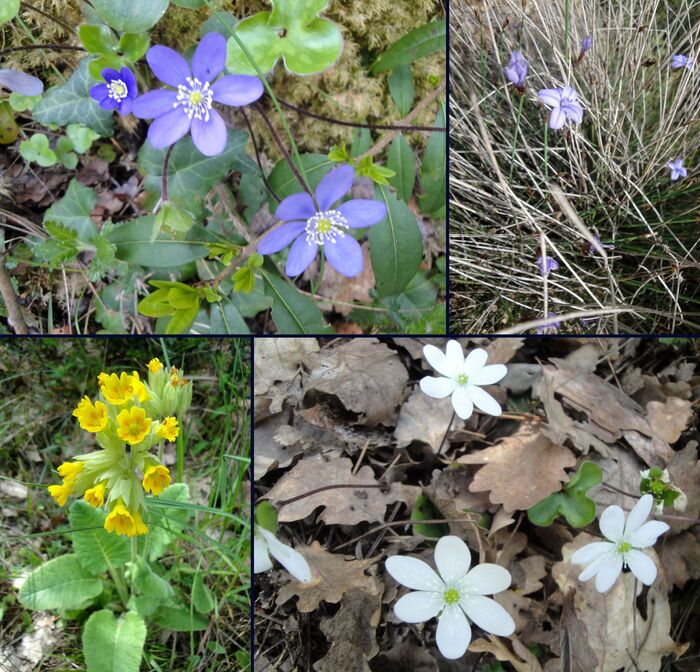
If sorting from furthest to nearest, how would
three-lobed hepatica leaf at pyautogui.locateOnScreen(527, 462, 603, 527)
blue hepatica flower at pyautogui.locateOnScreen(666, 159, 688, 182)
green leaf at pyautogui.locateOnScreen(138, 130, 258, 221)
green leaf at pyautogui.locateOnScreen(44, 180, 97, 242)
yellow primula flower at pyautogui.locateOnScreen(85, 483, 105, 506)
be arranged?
blue hepatica flower at pyautogui.locateOnScreen(666, 159, 688, 182), green leaf at pyautogui.locateOnScreen(44, 180, 97, 242), green leaf at pyautogui.locateOnScreen(138, 130, 258, 221), three-lobed hepatica leaf at pyautogui.locateOnScreen(527, 462, 603, 527), yellow primula flower at pyautogui.locateOnScreen(85, 483, 105, 506)

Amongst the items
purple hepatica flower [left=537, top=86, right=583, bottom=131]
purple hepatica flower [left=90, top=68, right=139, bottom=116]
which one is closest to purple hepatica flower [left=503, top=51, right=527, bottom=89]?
purple hepatica flower [left=537, top=86, right=583, bottom=131]

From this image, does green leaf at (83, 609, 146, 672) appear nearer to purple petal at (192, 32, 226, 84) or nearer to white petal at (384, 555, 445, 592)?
white petal at (384, 555, 445, 592)

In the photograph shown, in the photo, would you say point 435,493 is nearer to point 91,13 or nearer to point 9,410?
point 9,410

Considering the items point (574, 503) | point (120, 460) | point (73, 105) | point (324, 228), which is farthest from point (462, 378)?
point (73, 105)

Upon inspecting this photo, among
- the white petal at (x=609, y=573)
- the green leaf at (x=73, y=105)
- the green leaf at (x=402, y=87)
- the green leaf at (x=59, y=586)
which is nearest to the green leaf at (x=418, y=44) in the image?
the green leaf at (x=402, y=87)

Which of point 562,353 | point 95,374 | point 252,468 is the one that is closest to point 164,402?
point 252,468

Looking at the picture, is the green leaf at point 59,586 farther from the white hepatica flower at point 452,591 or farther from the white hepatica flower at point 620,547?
the white hepatica flower at point 620,547
